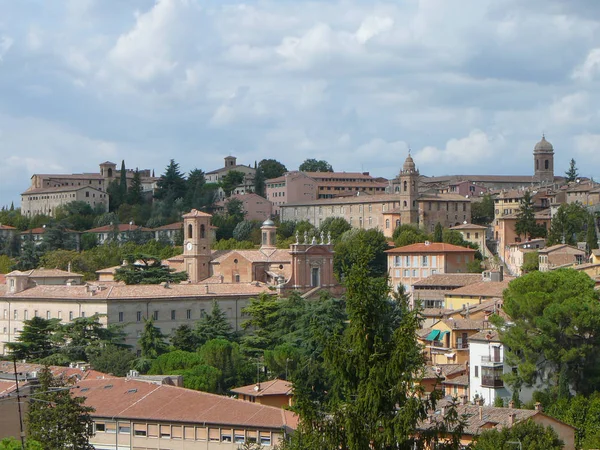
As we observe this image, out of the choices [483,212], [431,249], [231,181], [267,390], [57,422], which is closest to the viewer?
[57,422]

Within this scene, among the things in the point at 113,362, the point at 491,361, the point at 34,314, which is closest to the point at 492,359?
the point at 491,361

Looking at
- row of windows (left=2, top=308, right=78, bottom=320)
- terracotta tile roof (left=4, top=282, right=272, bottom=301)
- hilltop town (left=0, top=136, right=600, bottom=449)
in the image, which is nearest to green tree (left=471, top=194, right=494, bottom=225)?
hilltop town (left=0, top=136, right=600, bottom=449)

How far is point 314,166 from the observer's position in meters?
147

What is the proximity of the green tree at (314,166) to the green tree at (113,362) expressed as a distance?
302ft

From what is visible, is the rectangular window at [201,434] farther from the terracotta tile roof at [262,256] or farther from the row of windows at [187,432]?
the terracotta tile roof at [262,256]

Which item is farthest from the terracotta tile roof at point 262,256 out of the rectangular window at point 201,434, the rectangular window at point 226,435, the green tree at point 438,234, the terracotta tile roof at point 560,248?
the rectangular window at point 226,435

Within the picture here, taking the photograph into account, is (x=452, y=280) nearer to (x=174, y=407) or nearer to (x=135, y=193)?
(x=174, y=407)

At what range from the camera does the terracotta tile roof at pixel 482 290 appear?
63.4m

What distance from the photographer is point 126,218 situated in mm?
122188

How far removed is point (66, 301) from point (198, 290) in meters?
7.23

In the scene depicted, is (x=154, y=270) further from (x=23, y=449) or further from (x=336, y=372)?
(x=336, y=372)

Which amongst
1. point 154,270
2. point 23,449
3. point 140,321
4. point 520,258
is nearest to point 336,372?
point 23,449

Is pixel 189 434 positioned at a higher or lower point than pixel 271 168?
lower

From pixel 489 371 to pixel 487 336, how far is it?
7.13 feet
